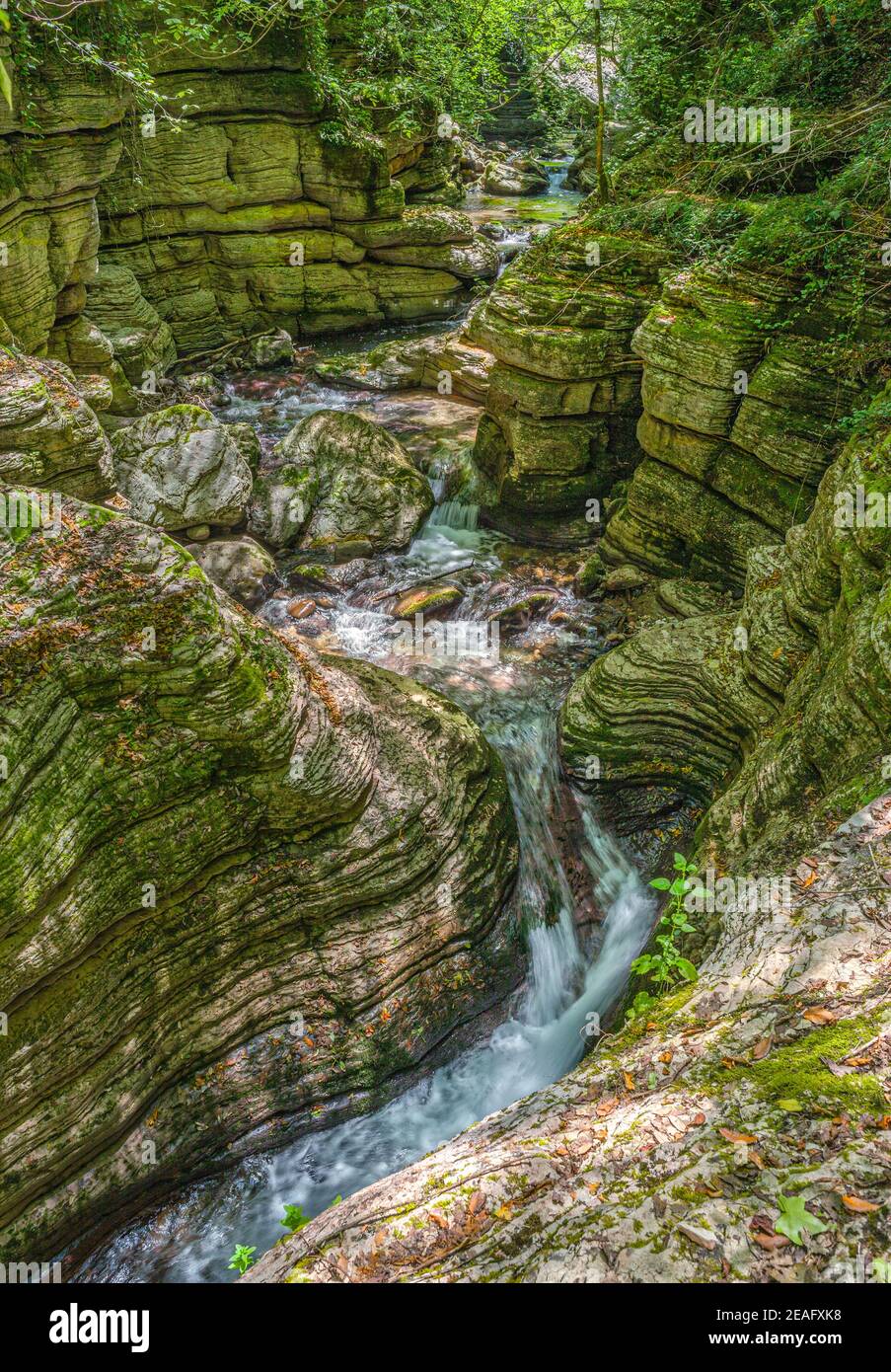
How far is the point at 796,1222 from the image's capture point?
103 inches

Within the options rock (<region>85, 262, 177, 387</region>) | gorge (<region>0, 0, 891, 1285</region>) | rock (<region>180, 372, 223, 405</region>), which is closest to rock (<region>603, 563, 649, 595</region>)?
gorge (<region>0, 0, 891, 1285</region>)

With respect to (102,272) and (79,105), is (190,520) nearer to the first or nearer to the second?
(79,105)

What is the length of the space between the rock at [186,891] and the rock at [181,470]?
518cm

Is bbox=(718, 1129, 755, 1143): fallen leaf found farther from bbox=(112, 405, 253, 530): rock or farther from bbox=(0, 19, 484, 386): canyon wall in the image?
bbox=(0, 19, 484, 386): canyon wall

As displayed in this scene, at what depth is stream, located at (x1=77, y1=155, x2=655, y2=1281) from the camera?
6.01m

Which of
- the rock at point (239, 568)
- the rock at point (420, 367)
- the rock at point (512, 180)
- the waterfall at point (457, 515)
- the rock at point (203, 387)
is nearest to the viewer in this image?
the rock at point (239, 568)

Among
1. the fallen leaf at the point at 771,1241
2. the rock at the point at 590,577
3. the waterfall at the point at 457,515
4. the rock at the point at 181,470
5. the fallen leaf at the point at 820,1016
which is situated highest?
the rock at the point at 181,470

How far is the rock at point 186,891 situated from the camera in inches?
199

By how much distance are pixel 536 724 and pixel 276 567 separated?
494 centimetres

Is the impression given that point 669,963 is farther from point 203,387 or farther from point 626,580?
point 203,387

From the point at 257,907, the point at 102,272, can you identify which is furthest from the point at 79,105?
the point at 257,907

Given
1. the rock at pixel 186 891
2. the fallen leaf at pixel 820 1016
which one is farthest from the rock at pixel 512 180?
the fallen leaf at pixel 820 1016

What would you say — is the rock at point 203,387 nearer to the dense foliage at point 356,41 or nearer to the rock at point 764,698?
the dense foliage at point 356,41

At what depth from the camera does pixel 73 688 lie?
522 cm
